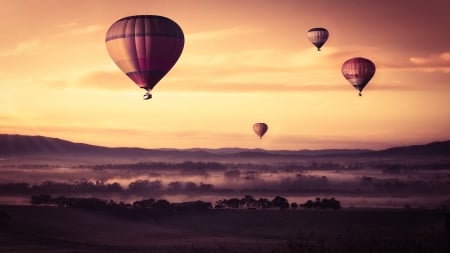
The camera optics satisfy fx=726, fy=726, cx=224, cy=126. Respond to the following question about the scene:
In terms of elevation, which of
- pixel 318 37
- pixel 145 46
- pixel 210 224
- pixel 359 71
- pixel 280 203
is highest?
pixel 318 37

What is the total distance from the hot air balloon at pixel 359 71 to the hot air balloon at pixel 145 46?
113ft

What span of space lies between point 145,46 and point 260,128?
61659mm

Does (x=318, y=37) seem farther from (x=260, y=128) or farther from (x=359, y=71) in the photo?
(x=260, y=128)

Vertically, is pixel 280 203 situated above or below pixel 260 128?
below

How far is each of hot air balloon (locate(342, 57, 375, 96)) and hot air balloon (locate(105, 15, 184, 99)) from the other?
3436cm

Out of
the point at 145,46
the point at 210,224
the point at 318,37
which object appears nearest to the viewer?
the point at 145,46

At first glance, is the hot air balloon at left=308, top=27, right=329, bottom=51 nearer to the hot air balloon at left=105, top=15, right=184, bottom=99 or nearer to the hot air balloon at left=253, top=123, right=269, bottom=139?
the hot air balloon at left=253, top=123, right=269, bottom=139

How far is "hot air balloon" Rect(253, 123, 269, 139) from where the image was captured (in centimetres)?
11644

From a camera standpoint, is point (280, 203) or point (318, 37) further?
point (280, 203)

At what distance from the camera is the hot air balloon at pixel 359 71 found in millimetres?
87375

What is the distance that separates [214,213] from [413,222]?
31.1 m

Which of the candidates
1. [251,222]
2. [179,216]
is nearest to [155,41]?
[251,222]

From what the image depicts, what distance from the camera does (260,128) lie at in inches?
4611

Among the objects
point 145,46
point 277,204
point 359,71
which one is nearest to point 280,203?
point 277,204
